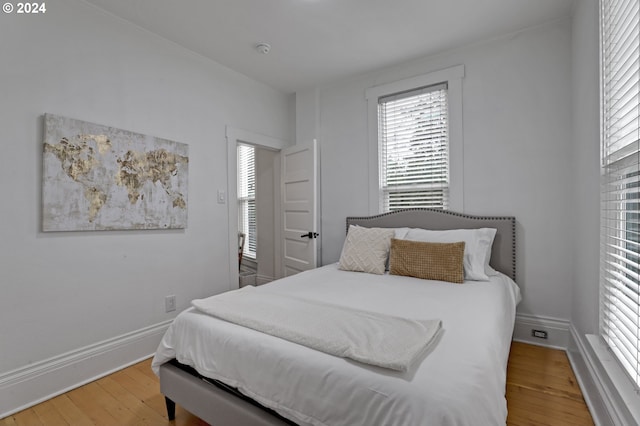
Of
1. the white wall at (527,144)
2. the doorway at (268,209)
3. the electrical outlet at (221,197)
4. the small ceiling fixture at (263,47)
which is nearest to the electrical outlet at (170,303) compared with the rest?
the electrical outlet at (221,197)

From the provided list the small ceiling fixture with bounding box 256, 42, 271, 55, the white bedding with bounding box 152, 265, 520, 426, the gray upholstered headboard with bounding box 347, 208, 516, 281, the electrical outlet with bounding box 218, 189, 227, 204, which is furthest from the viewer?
the electrical outlet with bounding box 218, 189, 227, 204

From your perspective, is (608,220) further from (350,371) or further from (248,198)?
(248,198)

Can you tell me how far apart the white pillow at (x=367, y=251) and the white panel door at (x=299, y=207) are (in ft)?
2.00

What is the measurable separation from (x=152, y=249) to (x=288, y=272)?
66.6 inches

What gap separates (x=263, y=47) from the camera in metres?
2.89

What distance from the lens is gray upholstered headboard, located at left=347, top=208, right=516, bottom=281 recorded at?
8.95 feet

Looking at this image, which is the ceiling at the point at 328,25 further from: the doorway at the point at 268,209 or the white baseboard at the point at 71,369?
the white baseboard at the point at 71,369

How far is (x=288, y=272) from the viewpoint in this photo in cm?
393

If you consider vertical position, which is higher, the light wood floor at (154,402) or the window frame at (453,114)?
the window frame at (453,114)

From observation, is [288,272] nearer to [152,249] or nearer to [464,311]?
[152,249]

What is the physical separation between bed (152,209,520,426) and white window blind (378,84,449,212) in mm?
1215

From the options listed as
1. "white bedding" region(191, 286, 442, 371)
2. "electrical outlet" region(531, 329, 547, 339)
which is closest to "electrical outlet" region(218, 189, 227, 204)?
"white bedding" region(191, 286, 442, 371)

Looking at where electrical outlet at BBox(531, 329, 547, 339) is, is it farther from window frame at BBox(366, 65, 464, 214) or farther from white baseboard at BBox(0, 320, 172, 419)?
white baseboard at BBox(0, 320, 172, 419)

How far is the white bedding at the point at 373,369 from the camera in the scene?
1.00 m
